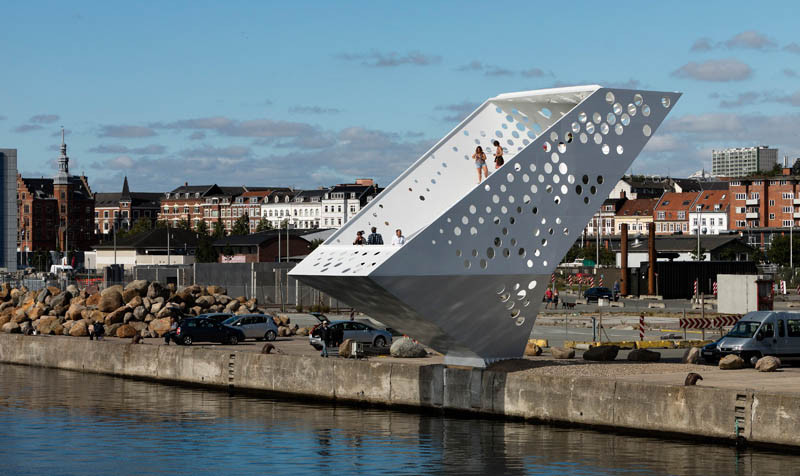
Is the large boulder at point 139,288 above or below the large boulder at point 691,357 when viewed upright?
above

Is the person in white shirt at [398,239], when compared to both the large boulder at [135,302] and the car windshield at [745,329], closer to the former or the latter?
the car windshield at [745,329]

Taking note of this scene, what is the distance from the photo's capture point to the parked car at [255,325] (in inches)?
1972

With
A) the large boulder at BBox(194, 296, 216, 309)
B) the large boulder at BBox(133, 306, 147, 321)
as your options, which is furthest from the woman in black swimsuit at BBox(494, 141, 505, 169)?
the large boulder at BBox(194, 296, 216, 309)

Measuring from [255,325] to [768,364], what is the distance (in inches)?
948

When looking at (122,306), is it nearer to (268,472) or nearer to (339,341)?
(339,341)

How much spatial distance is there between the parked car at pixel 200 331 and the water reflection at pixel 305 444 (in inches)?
449

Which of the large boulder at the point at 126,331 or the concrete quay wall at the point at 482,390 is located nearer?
the concrete quay wall at the point at 482,390

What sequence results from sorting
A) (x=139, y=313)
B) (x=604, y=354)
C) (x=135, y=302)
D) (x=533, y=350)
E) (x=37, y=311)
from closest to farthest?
(x=604, y=354) → (x=533, y=350) → (x=139, y=313) → (x=135, y=302) → (x=37, y=311)

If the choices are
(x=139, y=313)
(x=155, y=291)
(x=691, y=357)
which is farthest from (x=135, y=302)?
(x=691, y=357)

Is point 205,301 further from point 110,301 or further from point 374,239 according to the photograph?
point 374,239

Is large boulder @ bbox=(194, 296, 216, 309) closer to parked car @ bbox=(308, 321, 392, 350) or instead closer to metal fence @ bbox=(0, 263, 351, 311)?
metal fence @ bbox=(0, 263, 351, 311)

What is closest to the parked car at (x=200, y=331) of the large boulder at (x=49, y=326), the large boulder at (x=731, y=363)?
the large boulder at (x=49, y=326)

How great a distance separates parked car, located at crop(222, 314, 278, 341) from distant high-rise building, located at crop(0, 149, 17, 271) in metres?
66.6

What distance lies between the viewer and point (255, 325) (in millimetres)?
50344
